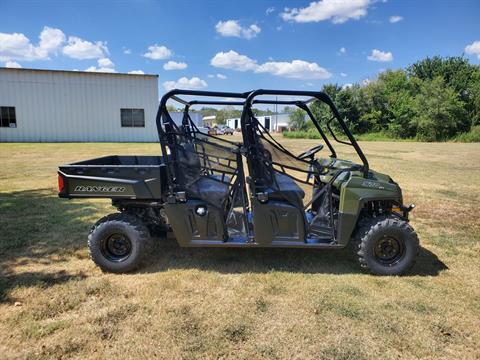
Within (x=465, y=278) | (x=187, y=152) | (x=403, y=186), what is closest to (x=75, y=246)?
(x=187, y=152)

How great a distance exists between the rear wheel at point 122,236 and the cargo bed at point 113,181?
0.28 m

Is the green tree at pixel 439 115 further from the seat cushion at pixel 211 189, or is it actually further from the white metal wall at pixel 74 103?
the seat cushion at pixel 211 189

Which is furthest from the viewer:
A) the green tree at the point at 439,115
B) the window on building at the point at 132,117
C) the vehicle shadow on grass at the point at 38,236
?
the green tree at the point at 439,115

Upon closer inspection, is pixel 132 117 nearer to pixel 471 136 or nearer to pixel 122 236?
pixel 122 236

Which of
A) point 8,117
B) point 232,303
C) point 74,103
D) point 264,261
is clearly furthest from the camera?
point 74,103

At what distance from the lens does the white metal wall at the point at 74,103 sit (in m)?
22.2

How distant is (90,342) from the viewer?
→ 2.71m

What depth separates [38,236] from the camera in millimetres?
4945

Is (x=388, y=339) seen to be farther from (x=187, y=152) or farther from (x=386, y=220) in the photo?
(x=187, y=152)

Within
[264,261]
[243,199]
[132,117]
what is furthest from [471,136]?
[243,199]

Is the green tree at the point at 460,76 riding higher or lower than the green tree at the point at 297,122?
higher

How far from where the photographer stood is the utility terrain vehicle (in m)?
3.78

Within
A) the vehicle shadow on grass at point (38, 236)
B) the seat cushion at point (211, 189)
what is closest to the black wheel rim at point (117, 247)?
the vehicle shadow on grass at point (38, 236)

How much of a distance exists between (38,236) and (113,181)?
1910 mm
